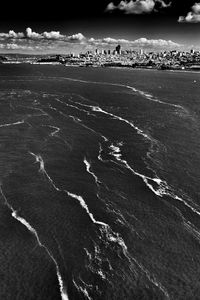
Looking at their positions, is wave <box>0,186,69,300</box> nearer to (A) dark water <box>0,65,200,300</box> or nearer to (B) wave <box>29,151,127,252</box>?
(A) dark water <box>0,65,200,300</box>

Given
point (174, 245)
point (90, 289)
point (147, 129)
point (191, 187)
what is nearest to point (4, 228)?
point (90, 289)

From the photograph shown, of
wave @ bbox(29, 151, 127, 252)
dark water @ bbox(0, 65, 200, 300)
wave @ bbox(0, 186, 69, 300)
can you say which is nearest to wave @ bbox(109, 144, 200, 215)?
dark water @ bbox(0, 65, 200, 300)

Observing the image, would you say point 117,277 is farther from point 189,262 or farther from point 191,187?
point 191,187

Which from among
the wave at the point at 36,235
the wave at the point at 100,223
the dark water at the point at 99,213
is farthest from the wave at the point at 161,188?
the wave at the point at 36,235

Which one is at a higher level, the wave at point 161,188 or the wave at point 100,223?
the wave at point 161,188

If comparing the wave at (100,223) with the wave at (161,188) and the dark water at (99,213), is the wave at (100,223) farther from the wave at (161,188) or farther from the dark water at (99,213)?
the wave at (161,188)

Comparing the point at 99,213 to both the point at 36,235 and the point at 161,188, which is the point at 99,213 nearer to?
the point at 36,235

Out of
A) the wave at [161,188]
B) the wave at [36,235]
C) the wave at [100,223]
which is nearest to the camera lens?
the wave at [36,235]

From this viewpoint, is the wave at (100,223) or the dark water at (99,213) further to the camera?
the wave at (100,223)
